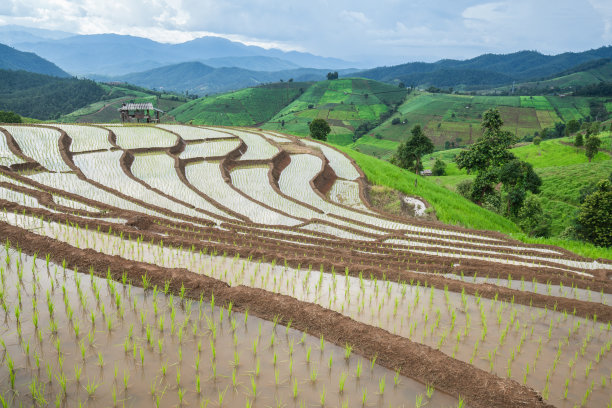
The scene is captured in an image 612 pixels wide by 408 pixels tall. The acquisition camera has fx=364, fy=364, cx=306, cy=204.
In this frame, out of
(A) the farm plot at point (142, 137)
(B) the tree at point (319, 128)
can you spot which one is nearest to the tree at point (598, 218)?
(A) the farm plot at point (142, 137)

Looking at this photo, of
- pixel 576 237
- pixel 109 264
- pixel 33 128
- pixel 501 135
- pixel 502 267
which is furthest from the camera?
pixel 501 135

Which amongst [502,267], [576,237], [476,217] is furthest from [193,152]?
[576,237]

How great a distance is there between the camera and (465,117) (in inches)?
5522

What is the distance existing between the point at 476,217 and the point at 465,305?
20312 mm

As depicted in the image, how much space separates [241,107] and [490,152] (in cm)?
14339

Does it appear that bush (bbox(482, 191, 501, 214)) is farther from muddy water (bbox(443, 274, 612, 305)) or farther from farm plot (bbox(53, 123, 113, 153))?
farm plot (bbox(53, 123, 113, 153))

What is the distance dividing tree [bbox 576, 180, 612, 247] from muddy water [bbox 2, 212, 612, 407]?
842 inches

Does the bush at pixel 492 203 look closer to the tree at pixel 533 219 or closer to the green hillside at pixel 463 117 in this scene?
the tree at pixel 533 219

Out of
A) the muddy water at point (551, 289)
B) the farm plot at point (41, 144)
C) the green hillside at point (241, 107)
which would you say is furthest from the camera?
the green hillside at point (241, 107)

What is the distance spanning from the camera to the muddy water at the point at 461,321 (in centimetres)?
543

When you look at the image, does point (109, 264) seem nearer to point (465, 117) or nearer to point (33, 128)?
point (33, 128)

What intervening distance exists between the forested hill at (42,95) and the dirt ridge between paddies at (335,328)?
163m

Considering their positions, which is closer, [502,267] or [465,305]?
[465,305]

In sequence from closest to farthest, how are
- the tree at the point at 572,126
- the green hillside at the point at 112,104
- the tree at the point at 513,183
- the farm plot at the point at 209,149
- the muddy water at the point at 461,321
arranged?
the muddy water at the point at 461,321 → the farm plot at the point at 209,149 → the tree at the point at 513,183 → the tree at the point at 572,126 → the green hillside at the point at 112,104
